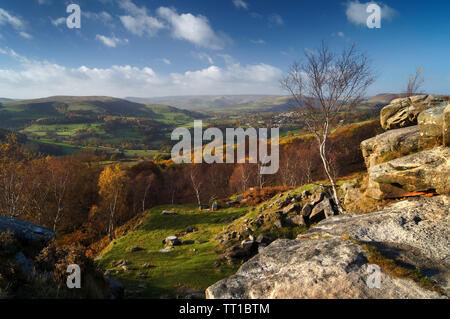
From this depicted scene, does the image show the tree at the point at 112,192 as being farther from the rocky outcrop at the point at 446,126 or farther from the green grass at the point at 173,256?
the rocky outcrop at the point at 446,126

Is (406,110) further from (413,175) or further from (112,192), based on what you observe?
(112,192)

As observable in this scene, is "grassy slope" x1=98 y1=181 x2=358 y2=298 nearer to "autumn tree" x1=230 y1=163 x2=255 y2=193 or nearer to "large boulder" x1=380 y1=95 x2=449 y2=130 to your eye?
"large boulder" x1=380 y1=95 x2=449 y2=130

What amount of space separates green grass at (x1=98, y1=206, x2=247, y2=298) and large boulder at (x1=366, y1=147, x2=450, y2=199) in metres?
10.1

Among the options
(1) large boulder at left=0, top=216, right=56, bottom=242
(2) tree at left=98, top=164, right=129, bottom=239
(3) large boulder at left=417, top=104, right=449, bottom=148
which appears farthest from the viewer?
(2) tree at left=98, top=164, right=129, bottom=239

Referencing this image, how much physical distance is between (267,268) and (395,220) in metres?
5.50

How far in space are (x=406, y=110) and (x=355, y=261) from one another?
14.8 metres

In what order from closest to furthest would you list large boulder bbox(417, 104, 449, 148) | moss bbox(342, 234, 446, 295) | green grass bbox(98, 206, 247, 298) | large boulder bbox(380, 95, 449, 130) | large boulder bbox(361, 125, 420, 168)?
moss bbox(342, 234, 446, 295) < large boulder bbox(417, 104, 449, 148) < large boulder bbox(361, 125, 420, 168) < green grass bbox(98, 206, 247, 298) < large boulder bbox(380, 95, 449, 130)

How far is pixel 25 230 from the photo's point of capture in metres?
9.88

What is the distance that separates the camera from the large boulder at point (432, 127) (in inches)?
414

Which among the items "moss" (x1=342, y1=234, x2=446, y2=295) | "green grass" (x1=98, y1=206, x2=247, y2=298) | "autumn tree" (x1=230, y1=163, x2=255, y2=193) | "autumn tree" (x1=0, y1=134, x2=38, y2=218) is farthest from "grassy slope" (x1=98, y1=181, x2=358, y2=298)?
"autumn tree" (x1=230, y1=163, x2=255, y2=193)

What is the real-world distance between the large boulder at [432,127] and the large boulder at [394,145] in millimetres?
730

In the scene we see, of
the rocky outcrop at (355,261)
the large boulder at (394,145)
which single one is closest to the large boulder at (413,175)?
the rocky outcrop at (355,261)

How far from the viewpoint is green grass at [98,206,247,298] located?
12.6 meters
